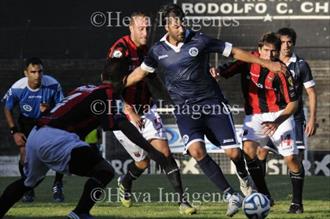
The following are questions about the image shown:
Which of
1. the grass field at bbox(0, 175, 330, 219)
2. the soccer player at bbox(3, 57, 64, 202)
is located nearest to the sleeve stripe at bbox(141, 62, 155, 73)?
the grass field at bbox(0, 175, 330, 219)

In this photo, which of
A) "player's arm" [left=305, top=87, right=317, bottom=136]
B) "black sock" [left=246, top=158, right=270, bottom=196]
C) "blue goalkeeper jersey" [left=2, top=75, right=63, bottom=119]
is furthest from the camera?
"blue goalkeeper jersey" [left=2, top=75, right=63, bottom=119]

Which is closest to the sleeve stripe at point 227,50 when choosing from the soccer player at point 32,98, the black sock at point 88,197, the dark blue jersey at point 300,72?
the dark blue jersey at point 300,72

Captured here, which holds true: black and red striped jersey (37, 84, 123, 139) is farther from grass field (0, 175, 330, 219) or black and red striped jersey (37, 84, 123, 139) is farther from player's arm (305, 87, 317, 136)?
player's arm (305, 87, 317, 136)

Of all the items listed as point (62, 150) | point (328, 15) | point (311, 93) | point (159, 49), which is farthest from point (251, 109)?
point (328, 15)

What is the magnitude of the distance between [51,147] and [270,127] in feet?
10.6

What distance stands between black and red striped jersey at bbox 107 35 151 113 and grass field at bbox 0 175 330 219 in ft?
4.37

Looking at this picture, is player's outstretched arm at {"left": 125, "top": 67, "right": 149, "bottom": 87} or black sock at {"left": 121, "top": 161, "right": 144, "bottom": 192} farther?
black sock at {"left": 121, "top": 161, "right": 144, "bottom": 192}

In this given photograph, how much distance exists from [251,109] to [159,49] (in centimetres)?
158

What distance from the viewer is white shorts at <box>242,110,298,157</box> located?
11062 millimetres

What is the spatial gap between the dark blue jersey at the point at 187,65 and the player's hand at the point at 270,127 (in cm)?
71

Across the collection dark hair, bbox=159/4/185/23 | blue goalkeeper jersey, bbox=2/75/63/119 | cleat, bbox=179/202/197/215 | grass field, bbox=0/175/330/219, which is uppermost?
dark hair, bbox=159/4/185/23

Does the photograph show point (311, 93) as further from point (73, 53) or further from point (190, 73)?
point (73, 53)

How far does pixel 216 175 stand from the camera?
10086mm

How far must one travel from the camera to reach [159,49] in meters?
10.5
